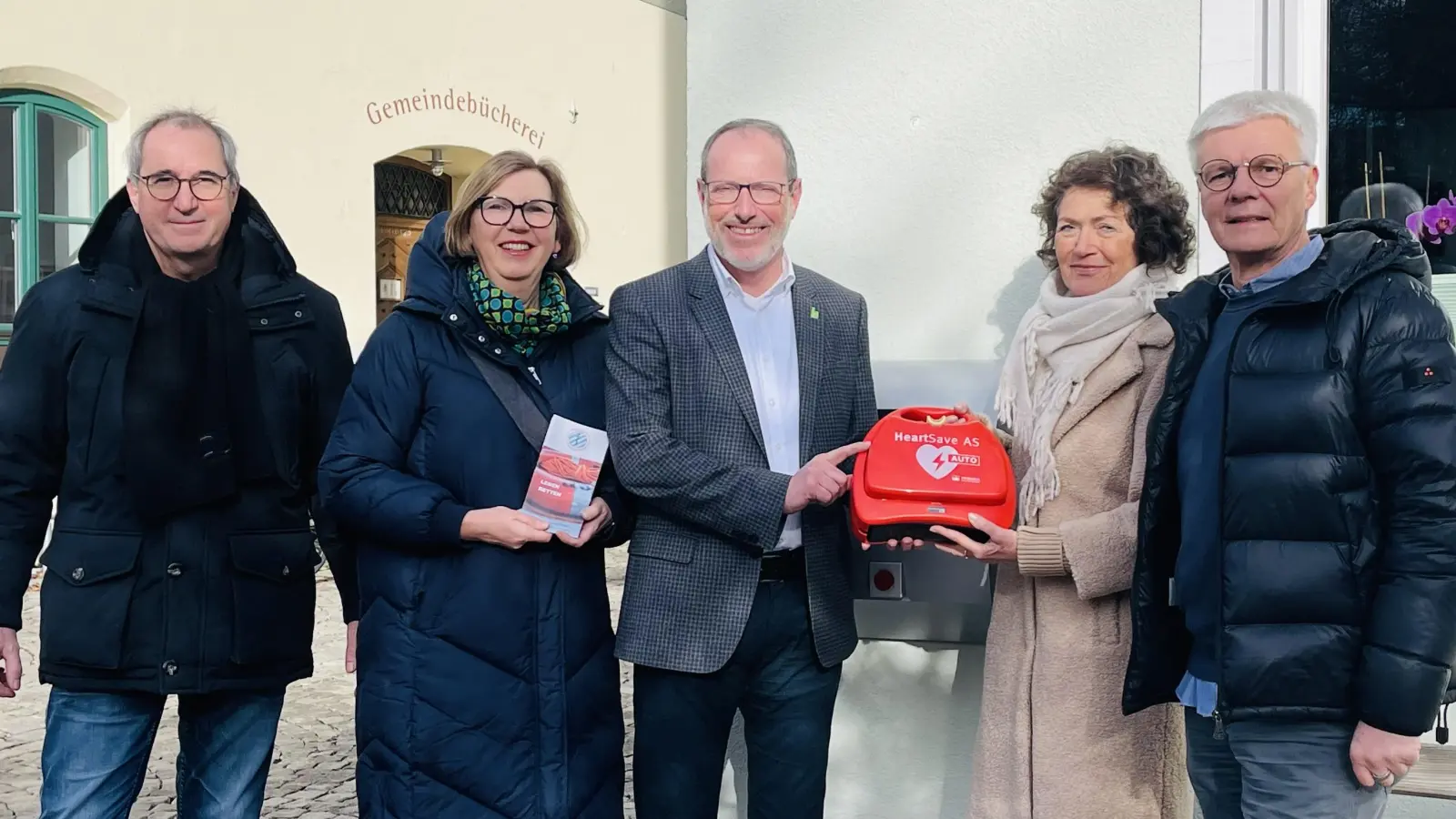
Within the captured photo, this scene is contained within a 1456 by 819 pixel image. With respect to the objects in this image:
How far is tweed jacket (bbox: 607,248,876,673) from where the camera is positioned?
273cm

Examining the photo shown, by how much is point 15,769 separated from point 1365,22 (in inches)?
211

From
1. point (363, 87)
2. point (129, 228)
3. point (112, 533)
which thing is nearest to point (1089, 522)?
point (112, 533)

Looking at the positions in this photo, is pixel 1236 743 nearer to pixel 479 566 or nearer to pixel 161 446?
pixel 479 566

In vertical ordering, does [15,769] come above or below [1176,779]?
below

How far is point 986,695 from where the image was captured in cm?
292

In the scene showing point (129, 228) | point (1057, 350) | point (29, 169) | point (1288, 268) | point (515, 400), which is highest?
point (29, 169)

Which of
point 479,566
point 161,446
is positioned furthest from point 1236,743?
point 161,446

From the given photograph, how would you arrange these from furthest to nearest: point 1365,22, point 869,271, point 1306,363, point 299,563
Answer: point 869,271 < point 1365,22 < point 299,563 < point 1306,363

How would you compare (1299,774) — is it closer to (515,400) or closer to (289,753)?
(515,400)

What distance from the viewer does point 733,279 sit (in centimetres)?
293

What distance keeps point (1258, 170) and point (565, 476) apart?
1.42 m

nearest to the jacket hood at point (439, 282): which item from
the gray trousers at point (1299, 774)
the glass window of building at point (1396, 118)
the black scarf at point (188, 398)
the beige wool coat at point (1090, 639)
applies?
the black scarf at point (188, 398)

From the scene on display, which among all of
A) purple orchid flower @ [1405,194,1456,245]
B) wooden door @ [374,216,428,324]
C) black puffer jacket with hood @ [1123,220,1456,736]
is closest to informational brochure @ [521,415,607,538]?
black puffer jacket with hood @ [1123,220,1456,736]

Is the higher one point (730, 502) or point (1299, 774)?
point (730, 502)
